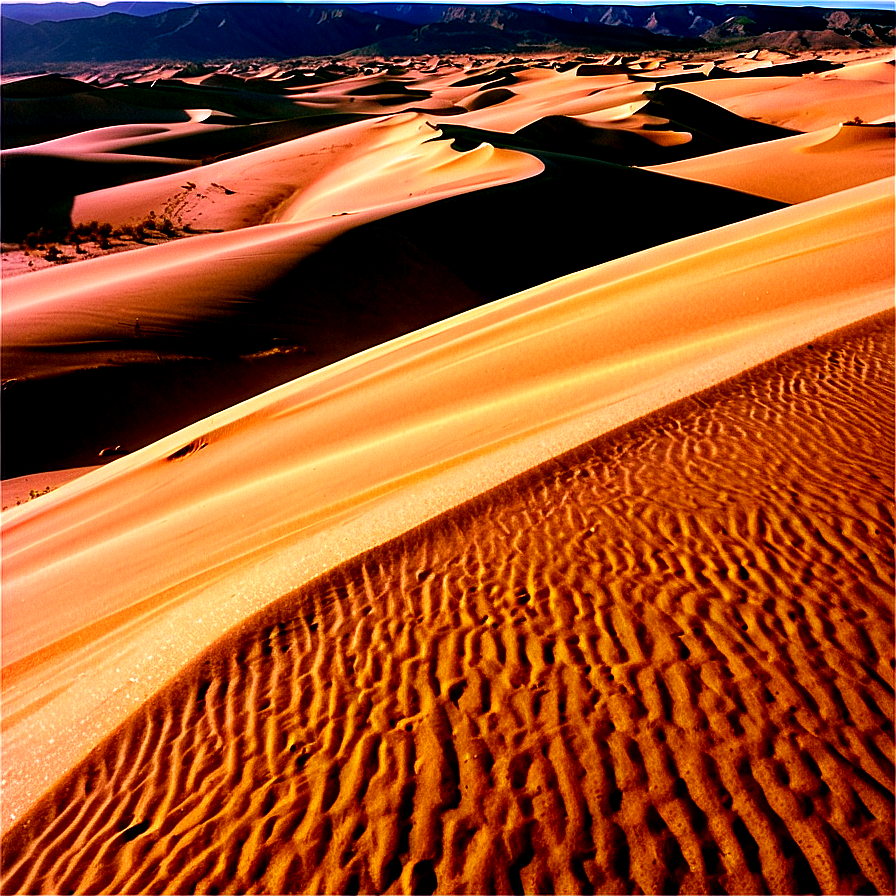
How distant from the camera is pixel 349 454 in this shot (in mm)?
7797

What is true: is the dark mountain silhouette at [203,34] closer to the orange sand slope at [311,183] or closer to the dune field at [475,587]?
the orange sand slope at [311,183]

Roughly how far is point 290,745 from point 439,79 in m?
93.0

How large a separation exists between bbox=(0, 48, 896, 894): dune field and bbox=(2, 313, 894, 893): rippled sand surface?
0.02 meters

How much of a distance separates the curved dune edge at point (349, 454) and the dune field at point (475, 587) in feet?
0.15

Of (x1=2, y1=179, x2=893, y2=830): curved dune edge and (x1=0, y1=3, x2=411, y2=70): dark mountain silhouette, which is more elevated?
(x1=0, y1=3, x2=411, y2=70): dark mountain silhouette

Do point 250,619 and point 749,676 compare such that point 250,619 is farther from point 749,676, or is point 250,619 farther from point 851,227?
point 851,227

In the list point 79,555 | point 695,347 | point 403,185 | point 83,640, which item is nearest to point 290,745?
point 83,640

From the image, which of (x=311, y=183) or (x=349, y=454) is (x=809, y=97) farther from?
(x=349, y=454)

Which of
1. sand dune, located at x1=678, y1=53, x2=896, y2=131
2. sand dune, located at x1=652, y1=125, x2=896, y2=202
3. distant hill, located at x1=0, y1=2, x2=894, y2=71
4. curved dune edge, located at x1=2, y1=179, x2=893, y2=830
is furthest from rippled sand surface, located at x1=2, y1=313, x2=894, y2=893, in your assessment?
distant hill, located at x1=0, y1=2, x2=894, y2=71

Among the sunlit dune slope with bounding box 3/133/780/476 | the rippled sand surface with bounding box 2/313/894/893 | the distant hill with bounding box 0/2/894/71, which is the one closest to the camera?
the rippled sand surface with bounding box 2/313/894/893

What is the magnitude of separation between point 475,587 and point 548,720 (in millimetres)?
1151

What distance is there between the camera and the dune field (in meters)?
3.15

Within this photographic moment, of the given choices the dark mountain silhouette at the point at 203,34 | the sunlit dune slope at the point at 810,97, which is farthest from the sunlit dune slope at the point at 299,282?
the dark mountain silhouette at the point at 203,34

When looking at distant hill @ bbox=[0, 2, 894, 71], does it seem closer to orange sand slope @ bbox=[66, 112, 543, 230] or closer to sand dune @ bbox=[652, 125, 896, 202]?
sand dune @ bbox=[652, 125, 896, 202]
